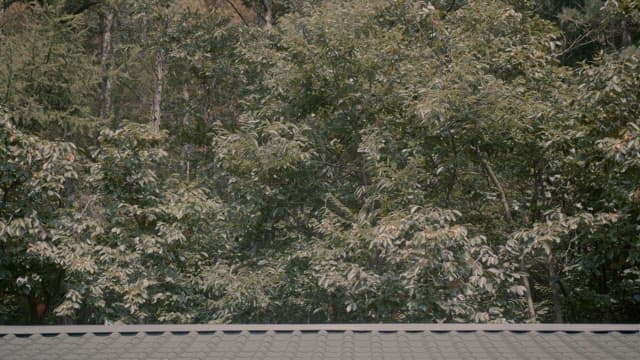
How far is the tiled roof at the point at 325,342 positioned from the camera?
4.38m

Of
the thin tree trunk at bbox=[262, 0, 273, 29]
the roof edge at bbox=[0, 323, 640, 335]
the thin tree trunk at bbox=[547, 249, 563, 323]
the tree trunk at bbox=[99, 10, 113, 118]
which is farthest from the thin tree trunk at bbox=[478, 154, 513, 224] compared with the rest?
the tree trunk at bbox=[99, 10, 113, 118]

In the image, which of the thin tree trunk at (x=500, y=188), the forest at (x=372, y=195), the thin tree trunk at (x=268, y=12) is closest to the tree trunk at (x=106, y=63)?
the thin tree trunk at (x=268, y=12)

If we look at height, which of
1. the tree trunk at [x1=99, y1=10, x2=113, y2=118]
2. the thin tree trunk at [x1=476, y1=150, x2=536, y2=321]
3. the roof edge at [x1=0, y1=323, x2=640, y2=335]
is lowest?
the roof edge at [x1=0, y1=323, x2=640, y2=335]

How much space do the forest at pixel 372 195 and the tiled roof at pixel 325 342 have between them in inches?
67.1

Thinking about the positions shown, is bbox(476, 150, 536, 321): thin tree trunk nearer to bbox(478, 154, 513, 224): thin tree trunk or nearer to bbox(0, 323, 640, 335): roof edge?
bbox(478, 154, 513, 224): thin tree trunk

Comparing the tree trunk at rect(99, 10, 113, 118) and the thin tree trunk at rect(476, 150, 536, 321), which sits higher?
the tree trunk at rect(99, 10, 113, 118)

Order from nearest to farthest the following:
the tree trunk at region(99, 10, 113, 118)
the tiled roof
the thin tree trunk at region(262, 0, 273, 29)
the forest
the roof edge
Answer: the tiled roof
the roof edge
the forest
the thin tree trunk at region(262, 0, 273, 29)
the tree trunk at region(99, 10, 113, 118)

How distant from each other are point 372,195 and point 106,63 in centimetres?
938

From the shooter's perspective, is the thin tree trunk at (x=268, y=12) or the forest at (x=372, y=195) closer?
the forest at (x=372, y=195)

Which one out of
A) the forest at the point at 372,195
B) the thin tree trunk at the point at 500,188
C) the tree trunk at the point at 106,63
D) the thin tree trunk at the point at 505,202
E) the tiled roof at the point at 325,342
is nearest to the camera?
the tiled roof at the point at 325,342

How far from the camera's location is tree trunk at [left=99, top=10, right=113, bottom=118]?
14555 millimetres

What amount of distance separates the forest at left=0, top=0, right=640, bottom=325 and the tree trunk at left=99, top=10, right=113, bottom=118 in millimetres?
5675

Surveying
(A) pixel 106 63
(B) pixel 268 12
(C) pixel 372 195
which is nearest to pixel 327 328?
(C) pixel 372 195

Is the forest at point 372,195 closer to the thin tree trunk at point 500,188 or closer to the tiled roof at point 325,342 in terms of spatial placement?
the thin tree trunk at point 500,188
